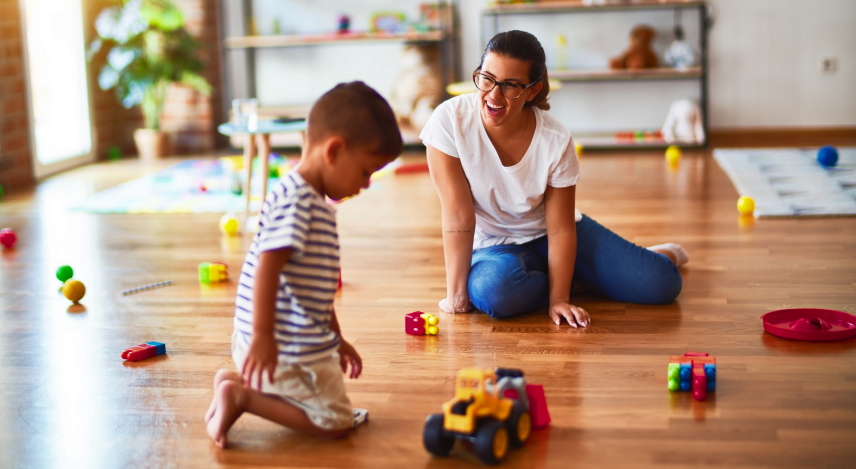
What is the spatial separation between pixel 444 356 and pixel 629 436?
1.80 feet

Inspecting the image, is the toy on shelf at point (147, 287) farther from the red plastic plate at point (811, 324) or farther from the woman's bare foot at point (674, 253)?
the red plastic plate at point (811, 324)

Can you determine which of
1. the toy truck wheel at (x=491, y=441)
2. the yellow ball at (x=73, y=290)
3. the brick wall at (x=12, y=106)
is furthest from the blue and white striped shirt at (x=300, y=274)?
the brick wall at (x=12, y=106)

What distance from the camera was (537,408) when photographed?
1.58m

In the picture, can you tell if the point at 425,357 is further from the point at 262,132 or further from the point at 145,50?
the point at 145,50

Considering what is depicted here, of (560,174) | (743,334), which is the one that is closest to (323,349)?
(560,174)

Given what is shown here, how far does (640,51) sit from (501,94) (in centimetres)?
388

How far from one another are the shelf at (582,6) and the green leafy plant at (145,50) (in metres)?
1.93

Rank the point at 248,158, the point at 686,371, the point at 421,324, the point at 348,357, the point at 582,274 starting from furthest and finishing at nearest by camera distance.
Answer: the point at 248,158 < the point at 582,274 < the point at 421,324 < the point at 686,371 < the point at 348,357

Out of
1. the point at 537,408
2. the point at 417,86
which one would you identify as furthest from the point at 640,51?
the point at 537,408

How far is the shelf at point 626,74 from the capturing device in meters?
5.57

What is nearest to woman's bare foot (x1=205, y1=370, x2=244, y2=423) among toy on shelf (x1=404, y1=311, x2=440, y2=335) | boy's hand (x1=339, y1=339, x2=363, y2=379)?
boy's hand (x1=339, y1=339, x2=363, y2=379)

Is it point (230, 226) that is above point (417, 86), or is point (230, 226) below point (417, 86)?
below

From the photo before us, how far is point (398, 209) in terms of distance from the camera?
12.9 ft

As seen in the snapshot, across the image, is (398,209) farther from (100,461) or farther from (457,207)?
(100,461)
